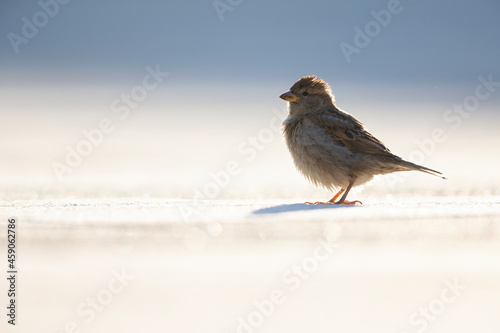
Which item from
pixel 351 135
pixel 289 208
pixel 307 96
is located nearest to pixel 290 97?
pixel 307 96

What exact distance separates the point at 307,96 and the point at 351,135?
75cm

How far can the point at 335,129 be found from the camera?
6.31 m

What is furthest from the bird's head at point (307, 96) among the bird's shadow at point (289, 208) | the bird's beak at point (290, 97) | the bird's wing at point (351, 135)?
the bird's shadow at point (289, 208)

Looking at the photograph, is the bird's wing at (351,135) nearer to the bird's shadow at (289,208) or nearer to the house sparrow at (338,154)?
the house sparrow at (338,154)

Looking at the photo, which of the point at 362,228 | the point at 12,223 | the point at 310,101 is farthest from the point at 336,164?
the point at 12,223

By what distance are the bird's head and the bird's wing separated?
34 cm

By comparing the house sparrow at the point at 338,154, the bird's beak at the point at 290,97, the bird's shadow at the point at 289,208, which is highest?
the bird's beak at the point at 290,97

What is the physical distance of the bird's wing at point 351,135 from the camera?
6.21 meters

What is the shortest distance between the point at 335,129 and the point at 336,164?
0.34 m

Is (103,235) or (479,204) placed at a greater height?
(479,204)

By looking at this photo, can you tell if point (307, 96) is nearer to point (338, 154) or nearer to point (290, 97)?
point (290, 97)

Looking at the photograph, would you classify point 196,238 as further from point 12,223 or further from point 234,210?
point 12,223

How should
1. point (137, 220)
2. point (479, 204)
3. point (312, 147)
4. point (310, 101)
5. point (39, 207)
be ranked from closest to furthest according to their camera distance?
point (137, 220) → point (39, 207) → point (479, 204) → point (312, 147) → point (310, 101)

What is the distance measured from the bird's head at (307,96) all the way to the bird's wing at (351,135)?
0.34 m
